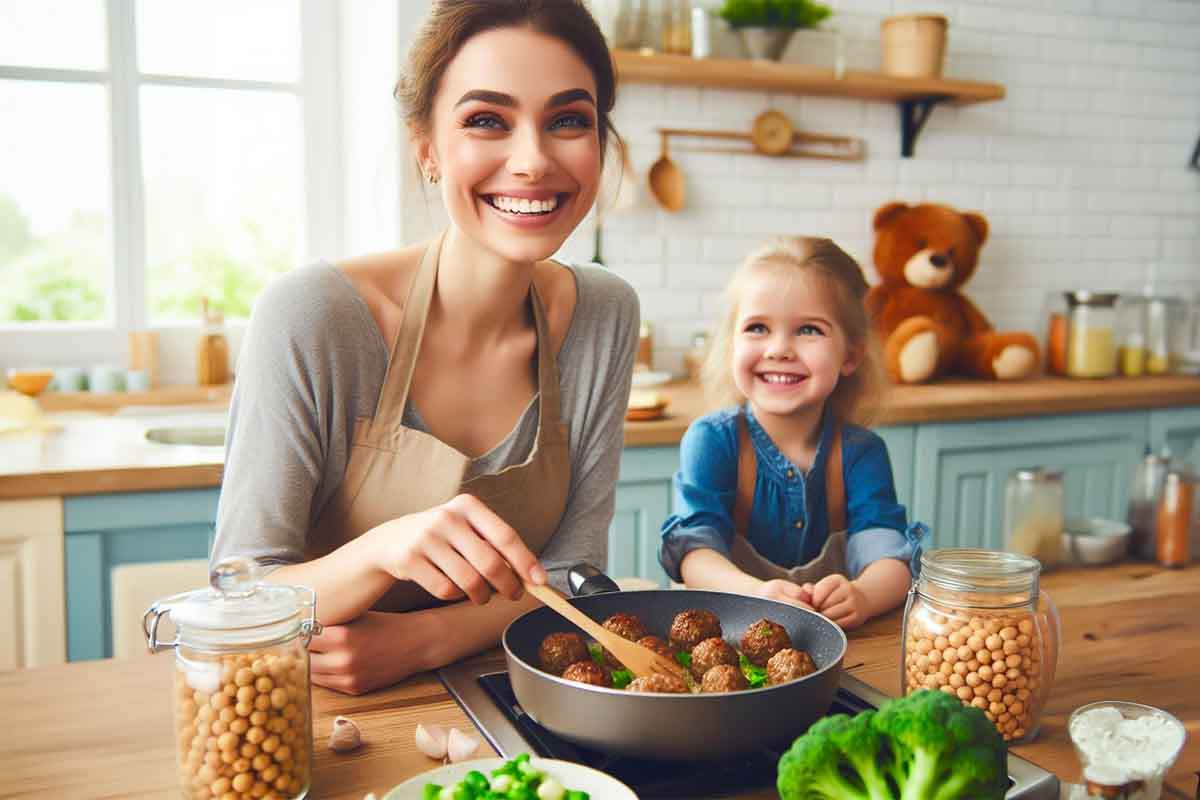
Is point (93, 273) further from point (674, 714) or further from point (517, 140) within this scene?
point (674, 714)

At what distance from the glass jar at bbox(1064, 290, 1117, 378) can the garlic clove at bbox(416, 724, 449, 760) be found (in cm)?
327

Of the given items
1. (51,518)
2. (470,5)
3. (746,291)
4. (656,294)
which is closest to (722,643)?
(470,5)

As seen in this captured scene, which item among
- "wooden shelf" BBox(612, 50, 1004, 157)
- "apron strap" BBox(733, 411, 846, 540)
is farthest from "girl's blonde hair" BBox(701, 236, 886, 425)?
"wooden shelf" BBox(612, 50, 1004, 157)

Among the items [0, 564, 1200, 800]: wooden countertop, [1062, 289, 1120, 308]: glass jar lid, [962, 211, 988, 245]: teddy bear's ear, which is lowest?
[0, 564, 1200, 800]: wooden countertop

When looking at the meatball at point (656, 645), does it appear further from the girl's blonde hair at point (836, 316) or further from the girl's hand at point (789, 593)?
the girl's blonde hair at point (836, 316)

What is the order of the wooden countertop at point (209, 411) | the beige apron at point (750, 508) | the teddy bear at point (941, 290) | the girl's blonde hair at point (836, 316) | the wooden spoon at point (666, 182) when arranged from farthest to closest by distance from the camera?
the teddy bear at point (941, 290), the wooden spoon at point (666, 182), the wooden countertop at point (209, 411), the girl's blonde hair at point (836, 316), the beige apron at point (750, 508)

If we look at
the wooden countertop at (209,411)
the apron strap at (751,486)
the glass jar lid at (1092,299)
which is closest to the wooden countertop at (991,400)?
the wooden countertop at (209,411)

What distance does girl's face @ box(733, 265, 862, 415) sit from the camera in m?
1.75

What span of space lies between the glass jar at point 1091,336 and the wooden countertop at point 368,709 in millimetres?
2490

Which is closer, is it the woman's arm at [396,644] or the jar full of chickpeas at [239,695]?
the jar full of chickpeas at [239,695]

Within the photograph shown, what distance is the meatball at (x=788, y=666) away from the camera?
2.98ft

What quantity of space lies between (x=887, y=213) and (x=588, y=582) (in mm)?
2789

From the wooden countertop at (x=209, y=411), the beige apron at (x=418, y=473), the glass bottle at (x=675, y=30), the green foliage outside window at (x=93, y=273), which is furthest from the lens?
the glass bottle at (x=675, y=30)

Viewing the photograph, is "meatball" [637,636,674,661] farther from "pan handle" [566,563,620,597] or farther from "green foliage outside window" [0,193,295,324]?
"green foliage outside window" [0,193,295,324]
